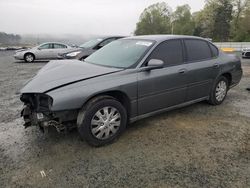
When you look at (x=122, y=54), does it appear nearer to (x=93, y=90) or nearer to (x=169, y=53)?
(x=169, y=53)

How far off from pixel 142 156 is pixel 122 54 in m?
1.79

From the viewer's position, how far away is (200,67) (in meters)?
4.70

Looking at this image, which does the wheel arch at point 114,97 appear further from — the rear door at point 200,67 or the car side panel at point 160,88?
the rear door at point 200,67

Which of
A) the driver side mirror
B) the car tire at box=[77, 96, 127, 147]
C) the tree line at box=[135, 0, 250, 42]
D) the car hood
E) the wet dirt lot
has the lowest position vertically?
the wet dirt lot

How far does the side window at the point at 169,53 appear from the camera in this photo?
13.5 ft

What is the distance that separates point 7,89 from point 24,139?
3.78 metres

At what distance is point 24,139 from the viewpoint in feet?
12.5

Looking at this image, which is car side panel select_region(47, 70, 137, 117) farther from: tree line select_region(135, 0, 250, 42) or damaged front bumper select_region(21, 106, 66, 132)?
tree line select_region(135, 0, 250, 42)

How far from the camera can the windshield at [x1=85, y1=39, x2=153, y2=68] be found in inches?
156

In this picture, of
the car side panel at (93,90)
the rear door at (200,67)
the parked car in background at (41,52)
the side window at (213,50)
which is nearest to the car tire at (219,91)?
the rear door at (200,67)

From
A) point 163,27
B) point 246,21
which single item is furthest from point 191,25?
point 246,21

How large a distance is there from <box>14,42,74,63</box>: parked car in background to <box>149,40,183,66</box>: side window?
1198cm

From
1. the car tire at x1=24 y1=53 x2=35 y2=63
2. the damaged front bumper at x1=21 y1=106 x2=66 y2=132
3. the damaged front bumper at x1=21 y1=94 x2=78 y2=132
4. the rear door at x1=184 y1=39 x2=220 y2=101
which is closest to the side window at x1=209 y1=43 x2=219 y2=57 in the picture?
the rear door at x1=184 y1=39 x2=220 y2=101

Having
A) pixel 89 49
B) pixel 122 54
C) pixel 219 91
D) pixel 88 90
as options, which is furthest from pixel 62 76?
pixel 89 49
